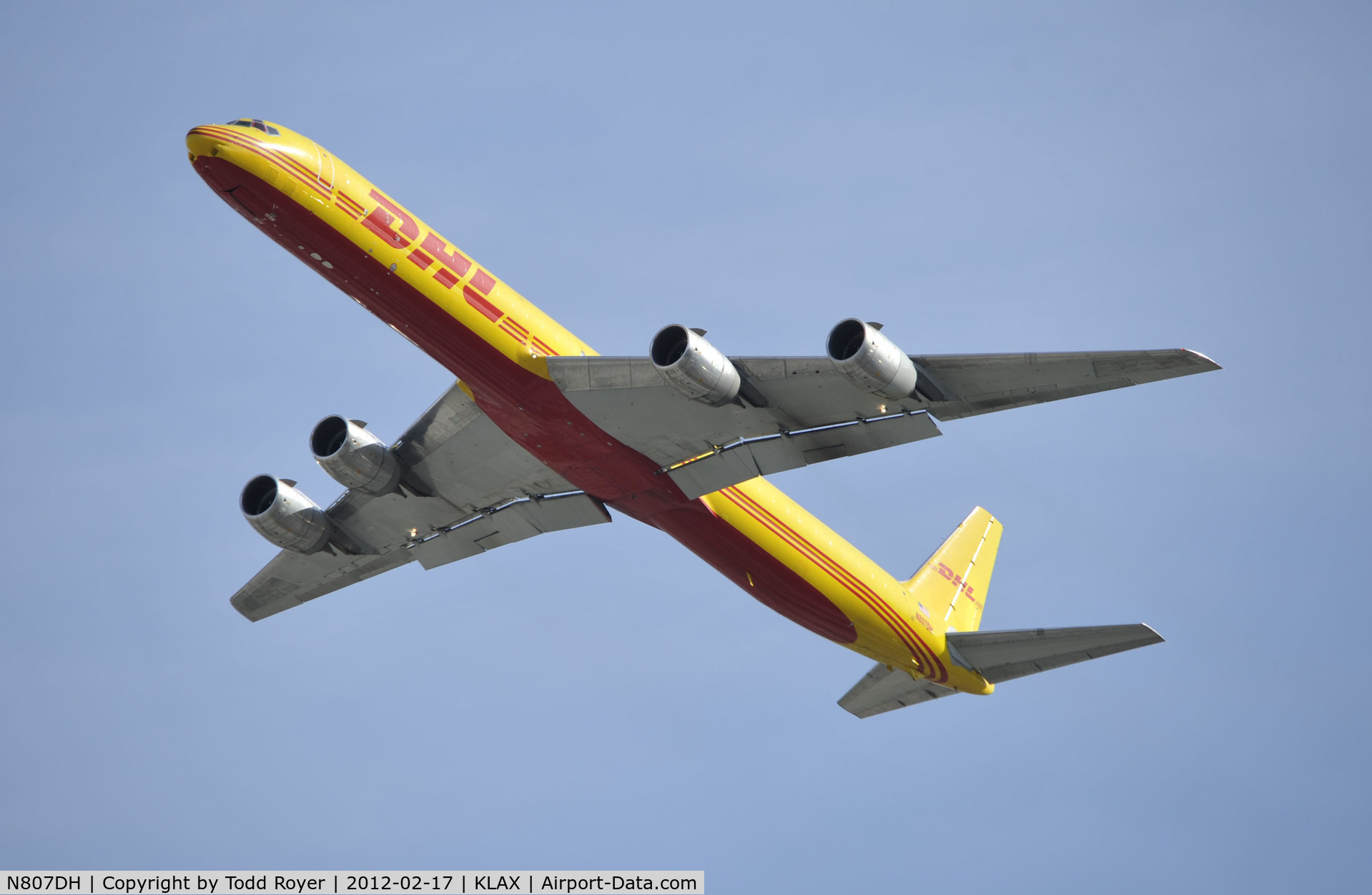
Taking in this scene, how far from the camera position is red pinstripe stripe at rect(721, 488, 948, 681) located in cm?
3503

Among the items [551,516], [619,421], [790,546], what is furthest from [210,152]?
[790,546]

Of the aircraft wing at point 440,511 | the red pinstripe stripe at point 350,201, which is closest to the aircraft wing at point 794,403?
the aircraft wing at point 440,511

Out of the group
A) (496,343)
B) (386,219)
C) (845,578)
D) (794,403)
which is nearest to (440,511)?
(496,343)

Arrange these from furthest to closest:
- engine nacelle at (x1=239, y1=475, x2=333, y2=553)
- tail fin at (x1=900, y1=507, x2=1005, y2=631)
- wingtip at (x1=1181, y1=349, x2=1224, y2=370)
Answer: tail fin at (x1=900, y1=507, x2=1005, y2=631) → engine nacelle at (x1=239, y1=475, x2=333, y2=553) → wingtip at (x1=1181, y1=349, x2=1224, y2=370)

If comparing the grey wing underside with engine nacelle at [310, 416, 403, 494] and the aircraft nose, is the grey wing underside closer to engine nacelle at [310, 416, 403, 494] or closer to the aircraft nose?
engine nacelle at [310, 416, 403, 494]

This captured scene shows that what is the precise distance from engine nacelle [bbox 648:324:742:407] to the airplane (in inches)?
1.8

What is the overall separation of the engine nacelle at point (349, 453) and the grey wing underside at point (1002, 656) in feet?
54.7

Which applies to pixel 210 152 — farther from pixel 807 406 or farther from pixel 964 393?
pixel 964 393

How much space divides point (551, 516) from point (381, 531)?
18.8ft

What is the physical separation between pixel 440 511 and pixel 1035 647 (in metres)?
17.4

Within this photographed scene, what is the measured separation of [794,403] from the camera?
30.7 m

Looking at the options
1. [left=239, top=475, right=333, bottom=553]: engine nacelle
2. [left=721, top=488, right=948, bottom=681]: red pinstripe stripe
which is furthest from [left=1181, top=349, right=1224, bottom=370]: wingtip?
[left=239, top=475, right=333, bottom=553]: engine nacelle

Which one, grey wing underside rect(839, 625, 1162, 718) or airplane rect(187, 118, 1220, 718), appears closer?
airplane rect(187, 118, 1220, 718)

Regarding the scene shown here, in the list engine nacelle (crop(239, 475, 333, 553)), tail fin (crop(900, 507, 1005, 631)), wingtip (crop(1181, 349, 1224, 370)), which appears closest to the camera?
wingtip (crop(1181, 349, 1224, 370))
